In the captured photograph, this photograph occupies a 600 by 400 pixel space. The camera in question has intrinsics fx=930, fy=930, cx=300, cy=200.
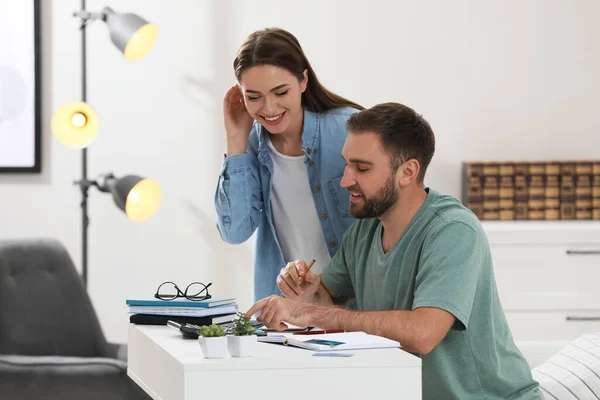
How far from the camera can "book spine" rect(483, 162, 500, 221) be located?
4.02m

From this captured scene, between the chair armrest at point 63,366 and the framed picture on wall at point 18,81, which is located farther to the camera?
the framed picture on wall at point 18,81

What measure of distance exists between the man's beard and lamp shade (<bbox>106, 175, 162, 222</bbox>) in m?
1.56

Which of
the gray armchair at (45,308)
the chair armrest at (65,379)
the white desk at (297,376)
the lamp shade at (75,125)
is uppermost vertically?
the lamp shade at (75,125)

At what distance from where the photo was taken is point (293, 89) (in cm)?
230

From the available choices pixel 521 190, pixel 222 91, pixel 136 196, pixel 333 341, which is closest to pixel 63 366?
pixel 136 196

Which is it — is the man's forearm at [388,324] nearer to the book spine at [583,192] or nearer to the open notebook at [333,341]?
the open notebook at [333,341]

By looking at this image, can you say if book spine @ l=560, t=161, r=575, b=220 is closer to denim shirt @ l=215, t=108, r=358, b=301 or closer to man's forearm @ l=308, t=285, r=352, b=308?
denim shirt @ l=215, t=108, r=358, b=301

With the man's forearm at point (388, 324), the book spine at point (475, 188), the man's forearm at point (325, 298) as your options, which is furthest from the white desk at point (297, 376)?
the book spine at point (475, 188)

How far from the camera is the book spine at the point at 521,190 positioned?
4004 mm

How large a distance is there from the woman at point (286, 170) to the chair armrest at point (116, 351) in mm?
1030

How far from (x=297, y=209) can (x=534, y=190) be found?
1.86m

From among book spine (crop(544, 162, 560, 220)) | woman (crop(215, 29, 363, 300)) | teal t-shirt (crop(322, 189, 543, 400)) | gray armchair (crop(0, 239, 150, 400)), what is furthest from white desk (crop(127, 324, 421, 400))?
book spine (crop(544, 162, 560, 220))

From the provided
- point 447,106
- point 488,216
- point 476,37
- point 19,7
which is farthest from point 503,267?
point 19,7

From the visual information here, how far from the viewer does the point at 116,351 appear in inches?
136
